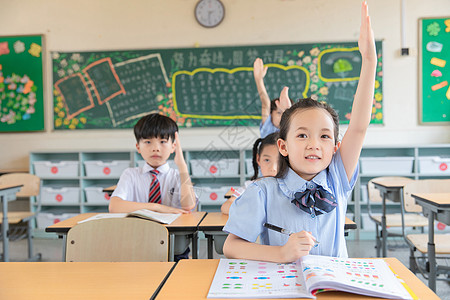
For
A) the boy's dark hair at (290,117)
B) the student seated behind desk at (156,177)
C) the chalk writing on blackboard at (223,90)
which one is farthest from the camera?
the chalk writing on blackboard at (223,90)

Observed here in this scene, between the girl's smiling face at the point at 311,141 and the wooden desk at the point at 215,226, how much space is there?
76 centimetres

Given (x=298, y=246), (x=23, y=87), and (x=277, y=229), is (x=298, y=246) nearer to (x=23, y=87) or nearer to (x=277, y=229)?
(x=277, y=229)

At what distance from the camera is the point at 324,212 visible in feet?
3.43

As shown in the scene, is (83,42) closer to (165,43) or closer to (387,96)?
(165,43)

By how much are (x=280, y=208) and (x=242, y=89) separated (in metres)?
3.41

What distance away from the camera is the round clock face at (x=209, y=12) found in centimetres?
437

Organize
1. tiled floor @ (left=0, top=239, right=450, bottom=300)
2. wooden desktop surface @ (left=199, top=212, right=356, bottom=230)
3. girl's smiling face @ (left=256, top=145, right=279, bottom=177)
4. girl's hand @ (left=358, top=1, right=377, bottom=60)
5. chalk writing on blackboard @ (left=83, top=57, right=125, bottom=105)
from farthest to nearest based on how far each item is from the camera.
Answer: chalk writing on blackboard @ (left=83, top=57, right=125, bottom=105)
tiled floor @ (left=0, top=239, right=450, bottom=300)
girl's smiling face @ (left=256, top=145, right=279, bottom=177)
wooden desktop surface @ (left=199, top=212, right=356, bottom=230)
girl's hand @ (left=358, top=1, right=377, bottom=60)

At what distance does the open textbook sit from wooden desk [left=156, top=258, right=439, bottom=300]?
0.9 inches

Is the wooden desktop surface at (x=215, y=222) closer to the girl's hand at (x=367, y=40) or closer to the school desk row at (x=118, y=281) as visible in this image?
the school desk row at (x=118, y=281)

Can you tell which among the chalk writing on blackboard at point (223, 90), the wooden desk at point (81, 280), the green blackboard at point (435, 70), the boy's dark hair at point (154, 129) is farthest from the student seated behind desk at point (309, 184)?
the green blackboard at point (435, 70)

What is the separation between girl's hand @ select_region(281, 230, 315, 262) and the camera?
0.92 meters

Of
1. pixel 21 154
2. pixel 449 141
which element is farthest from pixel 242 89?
pixel 21 154

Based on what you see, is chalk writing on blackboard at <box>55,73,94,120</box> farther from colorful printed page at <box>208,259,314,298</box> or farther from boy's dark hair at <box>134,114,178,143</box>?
colorful printed page at <box>208,259,314,298</box>

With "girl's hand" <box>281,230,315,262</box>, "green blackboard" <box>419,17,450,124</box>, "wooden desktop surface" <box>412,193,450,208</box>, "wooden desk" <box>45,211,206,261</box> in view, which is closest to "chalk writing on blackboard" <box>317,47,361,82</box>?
"green blackboard" <box>419,17,450,124</box>
